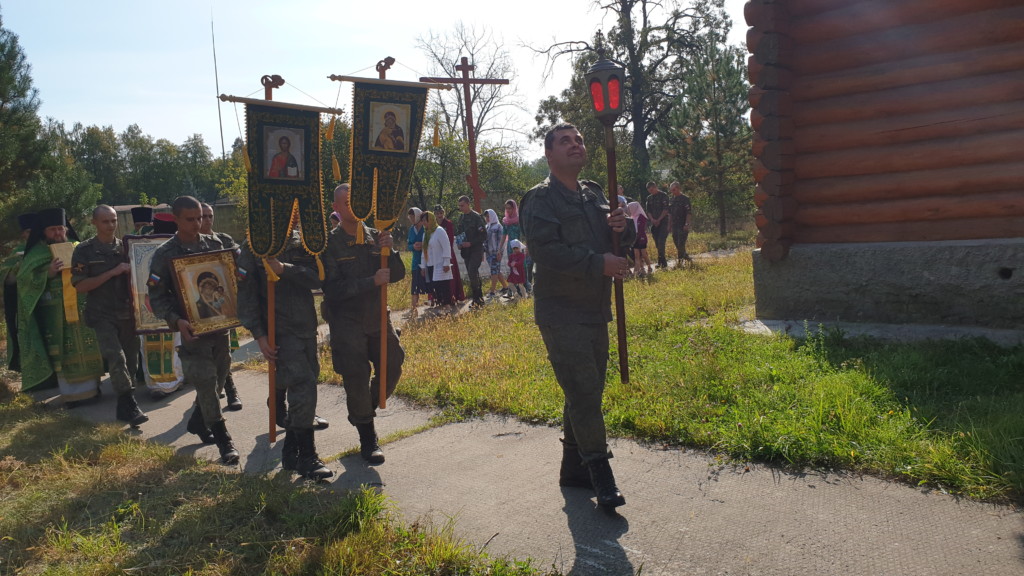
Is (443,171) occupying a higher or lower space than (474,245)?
higher

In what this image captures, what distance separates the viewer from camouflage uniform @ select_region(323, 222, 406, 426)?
5.04 meters

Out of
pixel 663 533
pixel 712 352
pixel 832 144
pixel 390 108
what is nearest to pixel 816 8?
pixel 832 144

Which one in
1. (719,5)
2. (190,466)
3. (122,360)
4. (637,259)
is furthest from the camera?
(719,5)

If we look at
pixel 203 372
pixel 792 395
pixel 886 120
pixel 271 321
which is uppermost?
pixel 886 120

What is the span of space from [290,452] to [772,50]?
6099 millimetres

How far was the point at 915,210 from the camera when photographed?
721 cm

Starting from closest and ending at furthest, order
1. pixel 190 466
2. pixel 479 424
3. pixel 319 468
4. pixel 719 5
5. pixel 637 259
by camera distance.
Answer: pixel 319 468
pixel 190 466
pixel 479 424
pixel 637 259
pixel 719 5

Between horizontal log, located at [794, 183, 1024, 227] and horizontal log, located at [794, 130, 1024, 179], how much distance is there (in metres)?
0.32

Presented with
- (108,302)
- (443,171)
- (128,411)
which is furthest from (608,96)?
(443,171)

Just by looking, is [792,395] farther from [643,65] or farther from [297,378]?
[643,65]

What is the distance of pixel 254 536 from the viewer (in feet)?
12.2

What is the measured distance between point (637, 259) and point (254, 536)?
1169cm

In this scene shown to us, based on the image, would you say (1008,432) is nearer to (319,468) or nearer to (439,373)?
(319,468)

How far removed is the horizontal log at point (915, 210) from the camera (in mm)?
6703
